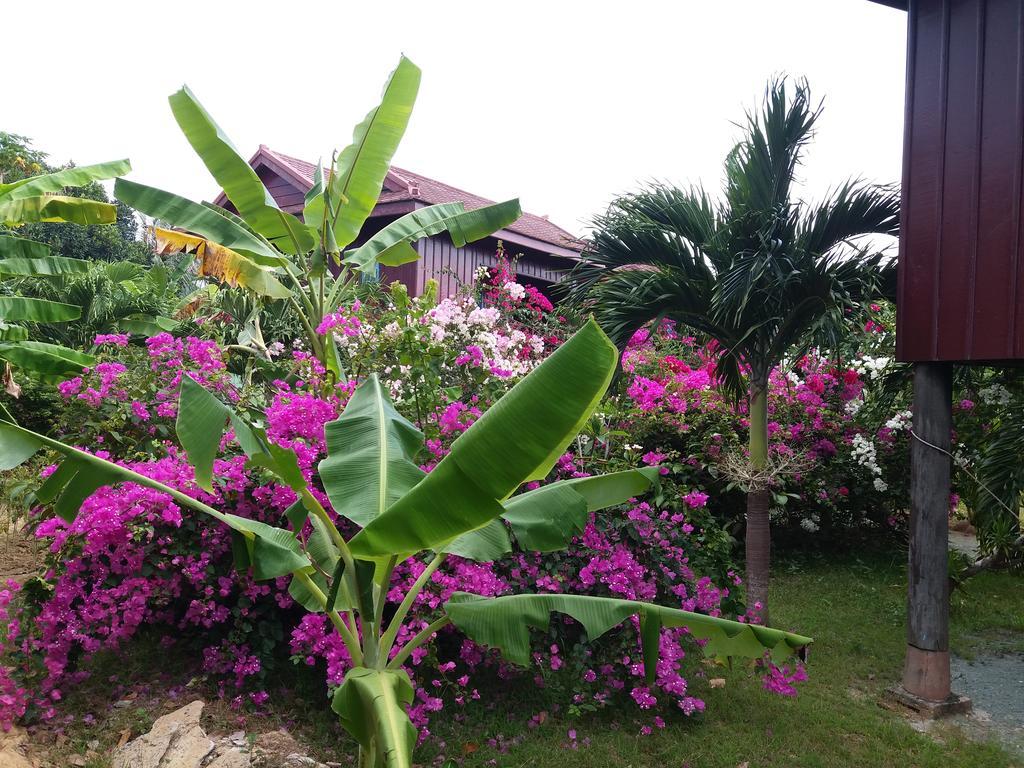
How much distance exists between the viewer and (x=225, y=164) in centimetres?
599

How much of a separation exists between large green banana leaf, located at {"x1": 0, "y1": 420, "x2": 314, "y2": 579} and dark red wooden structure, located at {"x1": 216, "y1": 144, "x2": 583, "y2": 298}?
8.12 metres

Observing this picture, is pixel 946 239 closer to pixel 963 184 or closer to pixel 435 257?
pixel 963 184

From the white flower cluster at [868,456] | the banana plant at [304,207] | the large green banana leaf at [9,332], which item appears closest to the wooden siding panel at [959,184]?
the banana plant at [304,207]

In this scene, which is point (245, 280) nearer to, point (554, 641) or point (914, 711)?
point (554, 641)

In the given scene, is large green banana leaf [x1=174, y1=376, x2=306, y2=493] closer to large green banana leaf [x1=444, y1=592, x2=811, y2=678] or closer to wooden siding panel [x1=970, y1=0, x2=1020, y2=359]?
large green banana leaf [x1=444, y1=592, x2=811, y2=678]

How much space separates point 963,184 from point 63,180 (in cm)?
831

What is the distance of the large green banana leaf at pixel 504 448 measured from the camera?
237 cm

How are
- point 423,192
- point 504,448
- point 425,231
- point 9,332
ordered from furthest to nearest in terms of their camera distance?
point 423,192, point 9,332, point 425,231, point 504,448

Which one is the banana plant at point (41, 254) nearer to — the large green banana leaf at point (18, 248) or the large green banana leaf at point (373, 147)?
the large green banana leaf at point (18, 248)

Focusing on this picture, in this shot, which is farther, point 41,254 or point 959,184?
point 41,254

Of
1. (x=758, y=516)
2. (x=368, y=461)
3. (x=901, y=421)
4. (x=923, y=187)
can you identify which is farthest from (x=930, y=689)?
(x=901, y=421)

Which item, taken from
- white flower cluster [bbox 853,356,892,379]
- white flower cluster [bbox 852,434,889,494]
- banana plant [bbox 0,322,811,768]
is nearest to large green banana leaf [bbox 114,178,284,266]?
banana plant [bbox 0,322,811,768]

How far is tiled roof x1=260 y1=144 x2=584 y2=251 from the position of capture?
1095cm

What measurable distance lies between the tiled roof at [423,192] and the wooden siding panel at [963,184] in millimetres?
5070
